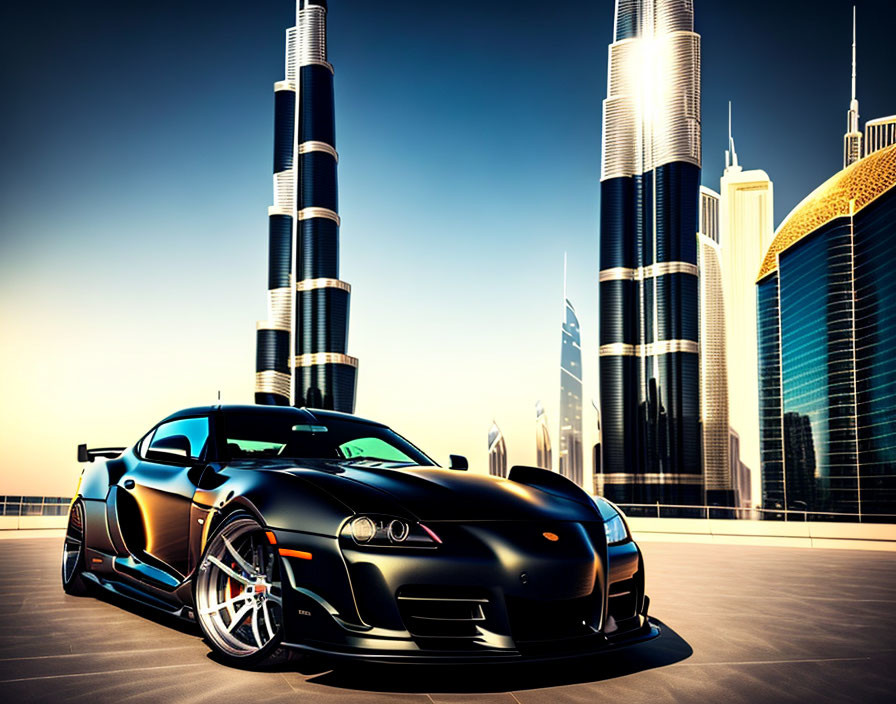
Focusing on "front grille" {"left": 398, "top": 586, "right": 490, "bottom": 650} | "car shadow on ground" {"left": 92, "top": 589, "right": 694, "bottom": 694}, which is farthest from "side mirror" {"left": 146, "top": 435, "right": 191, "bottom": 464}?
"front grille" {"left": 398, "top": 586, "right": 490, "bottom": 650}

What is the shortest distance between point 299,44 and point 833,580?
111 meters

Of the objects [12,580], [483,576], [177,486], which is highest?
[177,486]

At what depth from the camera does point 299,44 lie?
357ft

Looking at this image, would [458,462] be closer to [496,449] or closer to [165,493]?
[165,493]

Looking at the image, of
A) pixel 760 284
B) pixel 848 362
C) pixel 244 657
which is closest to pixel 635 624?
pixel 244 657

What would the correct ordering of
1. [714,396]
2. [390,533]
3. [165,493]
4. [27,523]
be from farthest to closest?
1. [714,396]
2. [27,523]
3. [165,493]
4. [390,533]

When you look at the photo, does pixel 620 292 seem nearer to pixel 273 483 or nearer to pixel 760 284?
pixel 760 284

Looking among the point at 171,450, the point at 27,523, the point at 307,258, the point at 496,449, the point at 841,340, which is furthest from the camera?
the point at 496,449

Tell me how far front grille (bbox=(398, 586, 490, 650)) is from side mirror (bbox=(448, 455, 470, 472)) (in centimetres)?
187

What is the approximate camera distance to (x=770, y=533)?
17.3m

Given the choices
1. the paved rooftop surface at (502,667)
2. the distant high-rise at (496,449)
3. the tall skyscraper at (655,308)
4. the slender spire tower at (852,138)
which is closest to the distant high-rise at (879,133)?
the slender spire tower at (852,138)

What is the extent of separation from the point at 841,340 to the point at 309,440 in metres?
103

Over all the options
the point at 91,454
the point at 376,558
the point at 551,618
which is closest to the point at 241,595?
the point at 376,558

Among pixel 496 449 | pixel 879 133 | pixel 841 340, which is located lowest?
pixel 496 449
